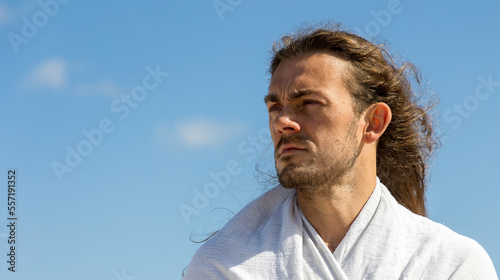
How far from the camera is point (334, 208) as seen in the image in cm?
454

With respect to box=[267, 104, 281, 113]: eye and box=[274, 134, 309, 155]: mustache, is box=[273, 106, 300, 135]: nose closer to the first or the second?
box=[274, 134, 309, 155]: mustache

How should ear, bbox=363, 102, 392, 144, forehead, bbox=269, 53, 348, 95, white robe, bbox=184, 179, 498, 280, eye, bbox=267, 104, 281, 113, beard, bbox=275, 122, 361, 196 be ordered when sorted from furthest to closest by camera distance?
1. ear, bbox=363, 102, 392, 144
2. eye, bbox=267, 104, 281, 113
3. forehead, bbox=269, 53, 348, 95
4. beard, bbox=275, 122, 361, 196
5. white robe, bbox=184, 179, 498, 280

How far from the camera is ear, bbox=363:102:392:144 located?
192 inches

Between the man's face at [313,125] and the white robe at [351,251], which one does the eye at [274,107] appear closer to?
the man's face at [313,125]

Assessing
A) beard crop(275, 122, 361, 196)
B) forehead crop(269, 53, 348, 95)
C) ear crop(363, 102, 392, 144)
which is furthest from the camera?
ear crop(363, 102, 392, 144)

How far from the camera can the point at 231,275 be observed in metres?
4.34

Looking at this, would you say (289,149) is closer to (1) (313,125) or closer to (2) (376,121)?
(1) (313,125)

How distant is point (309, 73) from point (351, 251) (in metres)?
1.31

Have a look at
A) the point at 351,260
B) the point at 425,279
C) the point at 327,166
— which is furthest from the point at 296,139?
the point at 425,279

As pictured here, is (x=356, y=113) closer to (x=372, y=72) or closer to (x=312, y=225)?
(x=372, y=72)

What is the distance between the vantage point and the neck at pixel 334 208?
4.51 metres

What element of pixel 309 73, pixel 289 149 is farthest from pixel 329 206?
pixel 309 73

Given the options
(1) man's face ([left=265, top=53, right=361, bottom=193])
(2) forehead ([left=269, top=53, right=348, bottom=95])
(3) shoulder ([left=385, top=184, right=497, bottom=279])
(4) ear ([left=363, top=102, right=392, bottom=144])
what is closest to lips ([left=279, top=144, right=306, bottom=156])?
(1) man's face ([left=265, top=53, right=361, bottom=193])

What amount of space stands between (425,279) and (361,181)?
852mm
